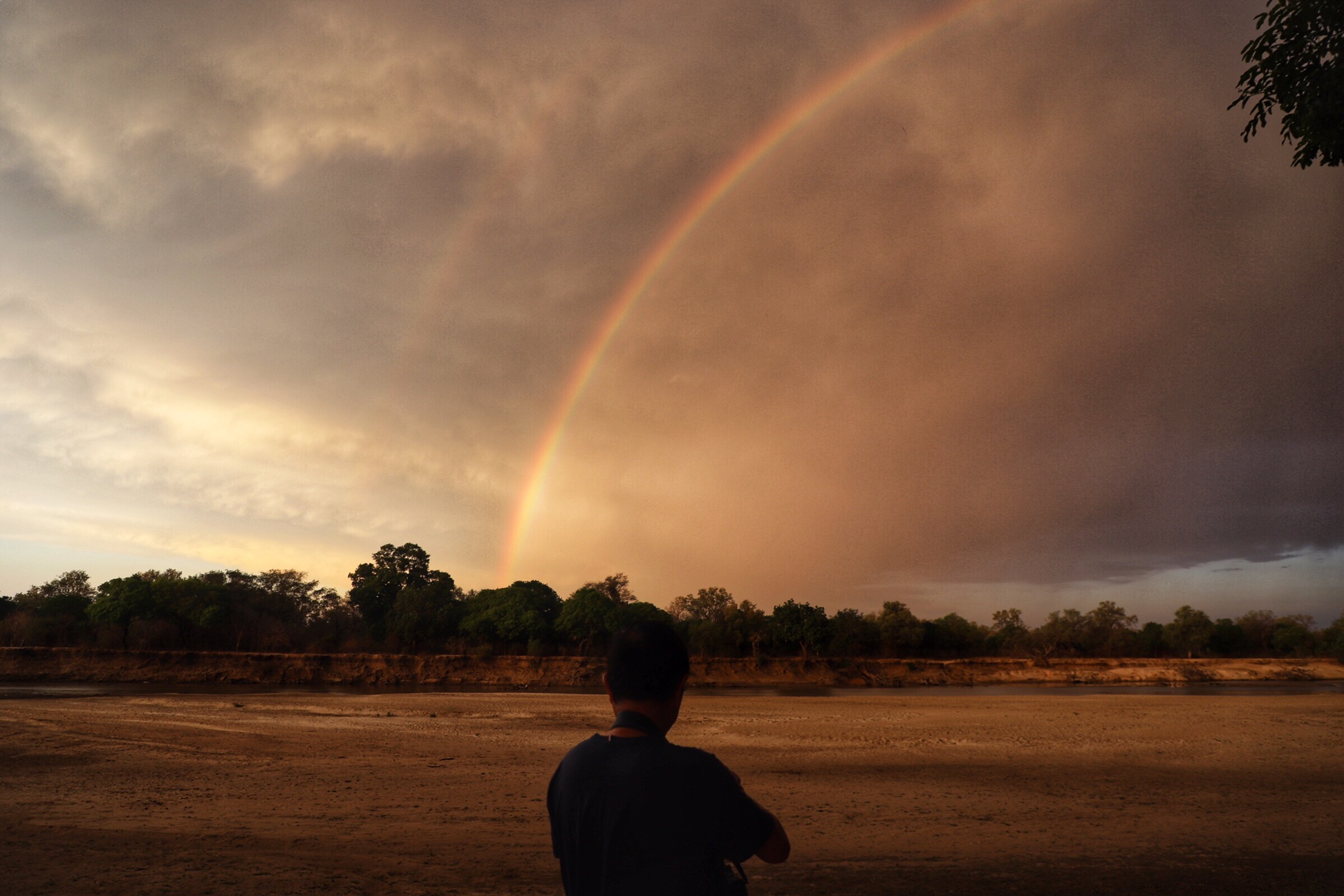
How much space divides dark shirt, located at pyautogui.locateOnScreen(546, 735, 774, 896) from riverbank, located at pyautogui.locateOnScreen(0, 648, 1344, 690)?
3154 inches

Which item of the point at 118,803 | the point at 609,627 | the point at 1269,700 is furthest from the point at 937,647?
the point at 118,803

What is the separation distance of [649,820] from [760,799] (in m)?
15.4

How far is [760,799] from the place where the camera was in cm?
1617

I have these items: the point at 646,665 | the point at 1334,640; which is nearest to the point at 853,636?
the point at 1334,640

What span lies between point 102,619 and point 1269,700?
12306 cm

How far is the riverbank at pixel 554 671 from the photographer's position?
8281 centimetres

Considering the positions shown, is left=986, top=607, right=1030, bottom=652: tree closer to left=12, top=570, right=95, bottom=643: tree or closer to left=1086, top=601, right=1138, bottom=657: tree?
left=1086, top=601, right=1138, bottom=657: tree

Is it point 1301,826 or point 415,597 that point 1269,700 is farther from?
point 415,597

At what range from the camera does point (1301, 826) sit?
1324cm

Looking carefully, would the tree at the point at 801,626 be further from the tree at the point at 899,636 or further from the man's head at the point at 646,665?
the man's head at the point at 646,665

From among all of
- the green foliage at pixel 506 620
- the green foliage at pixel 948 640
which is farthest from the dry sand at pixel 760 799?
the green foliage at pixel 948 640

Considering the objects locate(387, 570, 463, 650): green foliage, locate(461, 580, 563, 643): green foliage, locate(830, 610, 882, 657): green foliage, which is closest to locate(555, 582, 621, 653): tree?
locate(461, 580, 563, 643): green foliage

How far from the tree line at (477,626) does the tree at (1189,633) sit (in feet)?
0.67

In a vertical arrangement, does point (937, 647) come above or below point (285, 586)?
below
